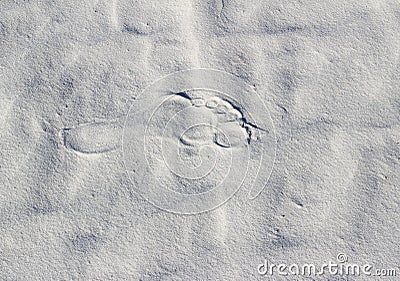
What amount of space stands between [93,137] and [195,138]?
1.14 feet

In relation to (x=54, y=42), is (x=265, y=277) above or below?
below

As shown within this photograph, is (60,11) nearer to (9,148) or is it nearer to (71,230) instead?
(9,148)

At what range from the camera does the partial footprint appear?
1.99 m

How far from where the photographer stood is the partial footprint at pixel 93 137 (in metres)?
1.99

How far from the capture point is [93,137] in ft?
6.54

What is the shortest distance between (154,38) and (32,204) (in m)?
0.71

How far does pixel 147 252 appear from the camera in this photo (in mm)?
1935

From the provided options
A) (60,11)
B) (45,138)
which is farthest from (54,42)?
(45,138)

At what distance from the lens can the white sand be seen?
6.36 feet

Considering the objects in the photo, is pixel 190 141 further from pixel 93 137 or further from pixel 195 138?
pixel 93 137

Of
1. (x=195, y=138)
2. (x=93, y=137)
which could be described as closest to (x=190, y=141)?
(x=195, y=138)

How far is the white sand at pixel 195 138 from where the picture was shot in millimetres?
1939

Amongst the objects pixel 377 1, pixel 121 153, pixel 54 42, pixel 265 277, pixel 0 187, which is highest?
pixel 377 1

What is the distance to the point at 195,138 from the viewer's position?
1995mm
